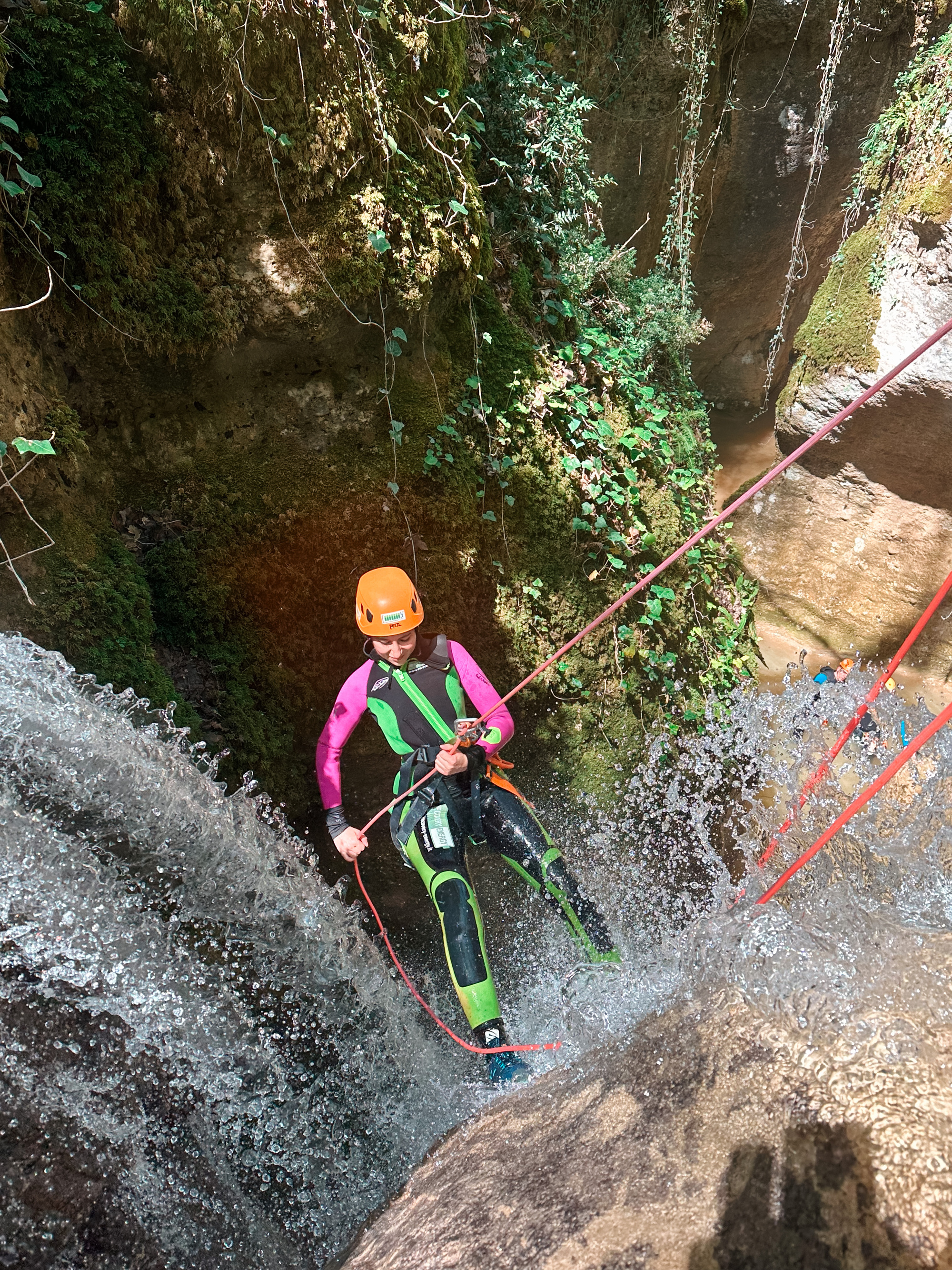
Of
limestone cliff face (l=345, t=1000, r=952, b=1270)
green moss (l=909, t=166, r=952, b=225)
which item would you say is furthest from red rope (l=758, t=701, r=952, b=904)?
green moss (l=909, t=166, r=952, b=225)

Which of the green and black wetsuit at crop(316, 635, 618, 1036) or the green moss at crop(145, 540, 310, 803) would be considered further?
the green moss at crop(145, 540, 310, 803)

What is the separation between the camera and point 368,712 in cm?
353

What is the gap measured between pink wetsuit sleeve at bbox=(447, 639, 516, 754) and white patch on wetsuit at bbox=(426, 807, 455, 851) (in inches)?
13.4

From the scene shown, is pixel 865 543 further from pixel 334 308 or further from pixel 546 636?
pixel 334 308

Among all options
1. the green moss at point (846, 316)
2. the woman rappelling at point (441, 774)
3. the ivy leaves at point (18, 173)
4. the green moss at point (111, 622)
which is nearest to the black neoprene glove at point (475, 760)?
the woman rappelling at point (441, 774)

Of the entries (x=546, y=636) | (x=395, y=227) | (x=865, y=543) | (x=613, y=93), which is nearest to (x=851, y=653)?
(x=865, y=543)

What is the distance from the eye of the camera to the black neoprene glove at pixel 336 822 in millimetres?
3088

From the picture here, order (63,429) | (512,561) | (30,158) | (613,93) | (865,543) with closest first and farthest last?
(30,158)
(63,429)
(512,561)
(613,93)
(865,543)

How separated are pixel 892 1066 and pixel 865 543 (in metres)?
6.54

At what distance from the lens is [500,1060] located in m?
2.79

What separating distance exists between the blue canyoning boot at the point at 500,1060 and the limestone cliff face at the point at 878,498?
585 centimetres

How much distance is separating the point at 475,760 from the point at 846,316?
19.7 feet

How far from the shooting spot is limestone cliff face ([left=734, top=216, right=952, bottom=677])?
6156 millimetres

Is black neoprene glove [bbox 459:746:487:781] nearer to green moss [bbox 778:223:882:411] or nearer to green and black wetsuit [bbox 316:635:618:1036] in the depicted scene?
green and black wetsuit [bbox 316:635:618:1036]
